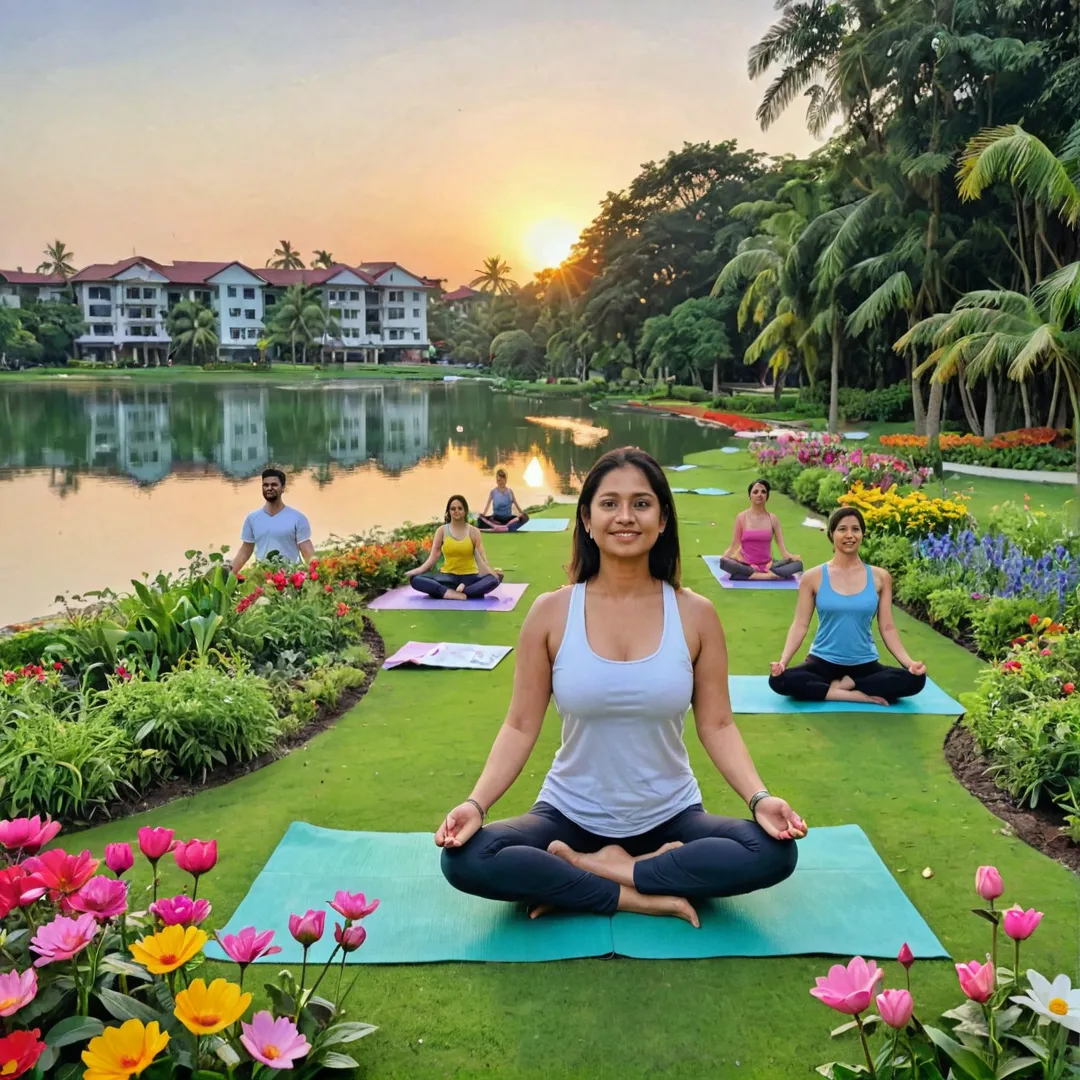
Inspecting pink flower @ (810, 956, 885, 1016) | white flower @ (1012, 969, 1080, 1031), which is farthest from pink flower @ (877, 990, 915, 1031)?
white flower @ (1012, 969, 1080, 1031)

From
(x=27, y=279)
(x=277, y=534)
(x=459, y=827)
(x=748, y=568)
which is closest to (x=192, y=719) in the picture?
(x=459, y=827)

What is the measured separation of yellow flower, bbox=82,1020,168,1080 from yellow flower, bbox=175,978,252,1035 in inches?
2.7

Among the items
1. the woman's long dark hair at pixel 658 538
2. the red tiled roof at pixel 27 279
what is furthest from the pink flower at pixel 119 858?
the red tiled roof at pixel 27 279

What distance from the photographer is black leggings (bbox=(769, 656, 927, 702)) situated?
232 inches

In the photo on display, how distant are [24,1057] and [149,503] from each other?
56.2ft

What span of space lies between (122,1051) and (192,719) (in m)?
3.02

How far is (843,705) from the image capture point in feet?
19.6

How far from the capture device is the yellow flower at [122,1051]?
6.81 ft

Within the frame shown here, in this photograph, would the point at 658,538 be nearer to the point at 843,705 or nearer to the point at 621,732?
the point at 621,732

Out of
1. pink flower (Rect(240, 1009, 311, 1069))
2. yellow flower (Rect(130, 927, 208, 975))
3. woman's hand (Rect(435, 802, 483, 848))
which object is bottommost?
pink flower (Rect(240, 1009, 311, 1069))

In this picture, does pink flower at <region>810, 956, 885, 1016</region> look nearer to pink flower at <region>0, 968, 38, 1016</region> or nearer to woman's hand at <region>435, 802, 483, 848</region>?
woman's hand at <region>435, 802, 483, 848</region>

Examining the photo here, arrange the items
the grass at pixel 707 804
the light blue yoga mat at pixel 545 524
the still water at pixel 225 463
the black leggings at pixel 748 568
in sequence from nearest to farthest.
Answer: the grass at pixel 707 804 → the black leggings at pixel 748 568 → the light blue yoga mat at pixel 545 524 → the still water at pixel 225 463

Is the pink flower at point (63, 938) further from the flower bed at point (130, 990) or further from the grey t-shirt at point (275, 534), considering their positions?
the grey t-shirt at point (275, 534)

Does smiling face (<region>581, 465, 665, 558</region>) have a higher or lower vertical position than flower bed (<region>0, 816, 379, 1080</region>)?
higher
